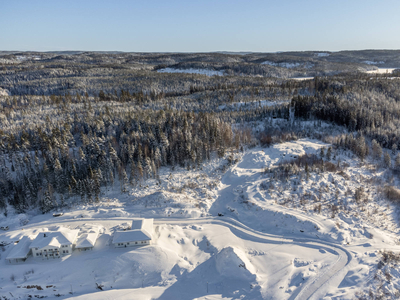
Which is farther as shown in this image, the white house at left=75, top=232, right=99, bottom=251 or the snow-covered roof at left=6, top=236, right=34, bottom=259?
the white house at left=75, top=232, right=99, bottom=251

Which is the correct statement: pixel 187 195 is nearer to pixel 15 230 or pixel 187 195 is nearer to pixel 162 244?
pixel 162 244

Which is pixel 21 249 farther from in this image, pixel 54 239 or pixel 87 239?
pixel 87 239

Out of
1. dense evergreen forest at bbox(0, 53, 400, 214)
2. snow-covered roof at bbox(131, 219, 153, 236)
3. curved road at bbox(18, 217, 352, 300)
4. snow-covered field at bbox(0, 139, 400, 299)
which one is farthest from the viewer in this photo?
dense evergreen forest at bbox(0, 53, 400, 214)

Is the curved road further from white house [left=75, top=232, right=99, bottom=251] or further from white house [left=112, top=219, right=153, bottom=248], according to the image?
white house [left=112, top=219, right=153, bottom=248]

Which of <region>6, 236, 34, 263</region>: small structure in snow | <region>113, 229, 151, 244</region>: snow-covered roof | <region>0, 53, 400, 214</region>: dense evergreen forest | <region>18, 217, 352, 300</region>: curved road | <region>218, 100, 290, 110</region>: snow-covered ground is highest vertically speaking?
<region>218, 100, 290, 110</region>: snow-covered ground

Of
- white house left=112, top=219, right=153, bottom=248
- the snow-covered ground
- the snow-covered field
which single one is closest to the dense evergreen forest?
the snow-covered ground

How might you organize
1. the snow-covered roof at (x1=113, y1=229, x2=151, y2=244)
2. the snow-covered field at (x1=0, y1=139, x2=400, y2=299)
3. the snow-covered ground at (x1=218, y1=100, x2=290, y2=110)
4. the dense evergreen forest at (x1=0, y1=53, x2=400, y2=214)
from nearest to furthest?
1. the snow-covered field at (x1=0, y1=139, x2=400, y2=299)
2. the snow-covered roof at (x1=113, y1=229, x2=151, y2=244)
3. the dense evergreen forest at (x1=0, y1=53, x2=400, y2=214)
4. the snow-covered ground at (x1=218, y1=100, x2=290, y2=110)

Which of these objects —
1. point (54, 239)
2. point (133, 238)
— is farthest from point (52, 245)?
point (133, 238)
